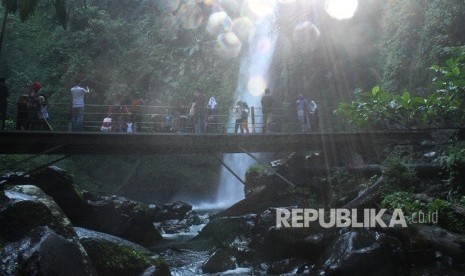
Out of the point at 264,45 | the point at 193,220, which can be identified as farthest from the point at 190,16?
the point at 193,220

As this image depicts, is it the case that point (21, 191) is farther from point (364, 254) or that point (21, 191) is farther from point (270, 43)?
point (270, 43)

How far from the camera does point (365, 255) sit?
8250 millimetres

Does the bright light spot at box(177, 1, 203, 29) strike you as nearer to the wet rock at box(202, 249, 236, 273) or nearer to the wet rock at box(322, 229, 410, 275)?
the wet rock at box(202, 249, 236, 273)

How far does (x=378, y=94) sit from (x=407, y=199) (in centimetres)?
453

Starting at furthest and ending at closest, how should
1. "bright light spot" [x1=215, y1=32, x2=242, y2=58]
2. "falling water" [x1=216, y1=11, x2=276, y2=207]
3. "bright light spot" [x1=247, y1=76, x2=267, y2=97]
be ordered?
"bright light spot" [x1=215, y1=32, x2=242, y2=58], "bright light spot" [x1=247, y1=76, x2=267, y2=97], "falling water" [x1=216, y1=11, x2=276, y2=207]

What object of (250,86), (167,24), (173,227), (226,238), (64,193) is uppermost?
(167,24)

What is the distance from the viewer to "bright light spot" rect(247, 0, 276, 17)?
29.1m

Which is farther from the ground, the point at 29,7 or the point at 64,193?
the point at 29,7

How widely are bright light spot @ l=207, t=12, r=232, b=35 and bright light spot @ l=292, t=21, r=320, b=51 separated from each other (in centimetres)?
887

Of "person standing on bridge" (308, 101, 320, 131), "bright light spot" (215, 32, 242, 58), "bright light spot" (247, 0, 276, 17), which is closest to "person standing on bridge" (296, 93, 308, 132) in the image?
"person standing on bridge" (308, 101, 320, 131)

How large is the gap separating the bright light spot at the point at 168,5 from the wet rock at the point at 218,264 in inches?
1125

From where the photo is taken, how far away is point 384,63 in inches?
859

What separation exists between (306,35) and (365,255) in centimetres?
1845

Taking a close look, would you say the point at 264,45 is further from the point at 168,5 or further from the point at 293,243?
the point at 293,243
